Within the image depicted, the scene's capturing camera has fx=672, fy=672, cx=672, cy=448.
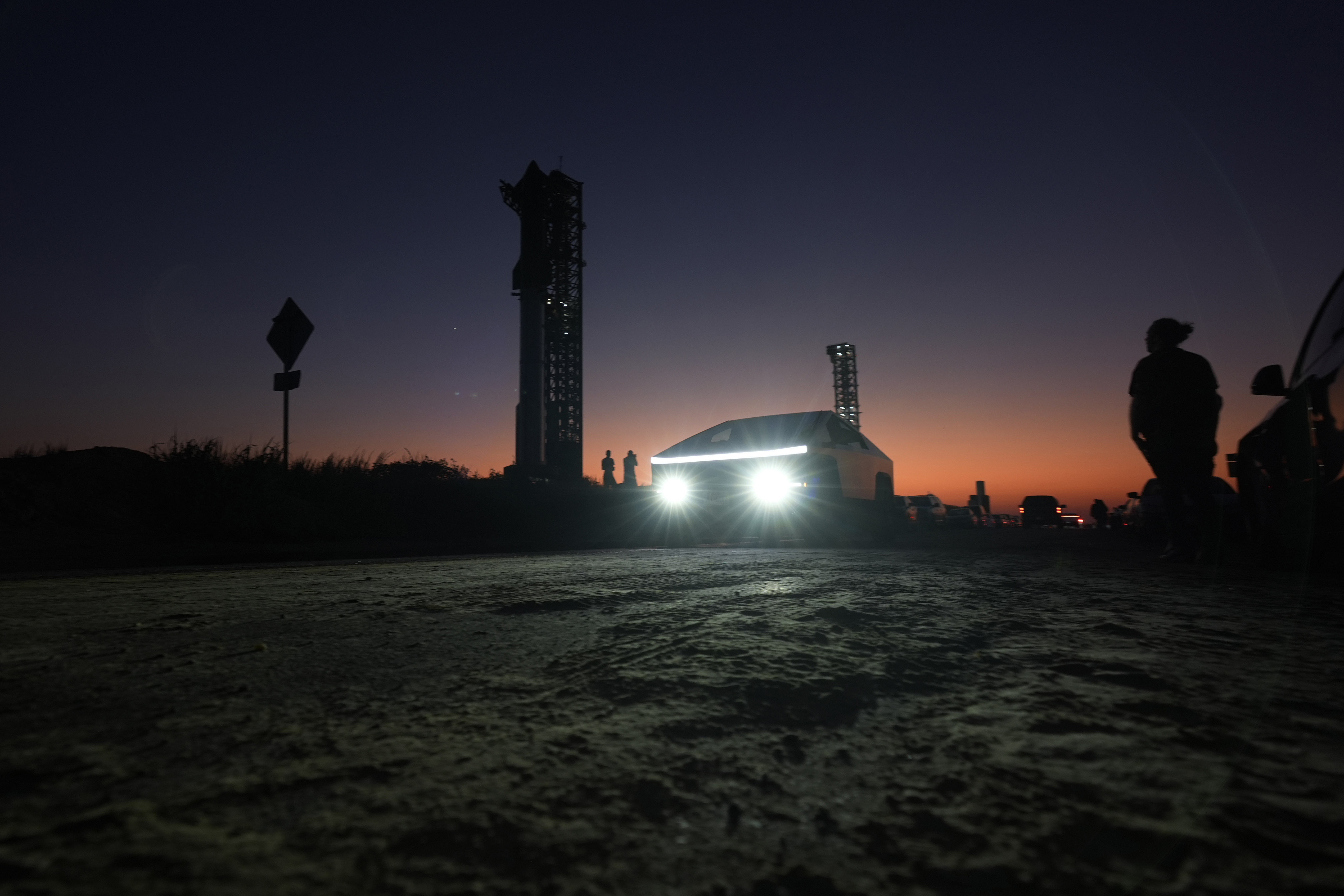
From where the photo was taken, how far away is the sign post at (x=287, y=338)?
30.7 ft

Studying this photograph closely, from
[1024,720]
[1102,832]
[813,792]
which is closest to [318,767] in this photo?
[813,792]

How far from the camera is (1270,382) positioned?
3.92 meters

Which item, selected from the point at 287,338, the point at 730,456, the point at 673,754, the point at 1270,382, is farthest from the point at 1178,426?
the point at 287,338

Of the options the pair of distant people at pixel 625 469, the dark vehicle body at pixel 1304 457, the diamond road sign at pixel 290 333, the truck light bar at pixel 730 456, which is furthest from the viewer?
the pair of distant people at pixel 625 469

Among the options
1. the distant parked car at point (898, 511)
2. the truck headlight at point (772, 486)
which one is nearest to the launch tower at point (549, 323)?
the distant parked car at point (898, 511)

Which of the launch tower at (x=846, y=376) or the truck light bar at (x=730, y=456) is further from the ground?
the launch tower at (x=846, y=376)

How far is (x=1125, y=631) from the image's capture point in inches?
83.3

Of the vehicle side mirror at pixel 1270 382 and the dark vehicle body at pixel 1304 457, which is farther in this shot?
the vehicle side mirror at pixel 1270 382

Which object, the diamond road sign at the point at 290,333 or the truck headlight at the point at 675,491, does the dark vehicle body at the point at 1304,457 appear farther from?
the diamond road sign at the point at 290,333

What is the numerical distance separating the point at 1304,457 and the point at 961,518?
2774cm

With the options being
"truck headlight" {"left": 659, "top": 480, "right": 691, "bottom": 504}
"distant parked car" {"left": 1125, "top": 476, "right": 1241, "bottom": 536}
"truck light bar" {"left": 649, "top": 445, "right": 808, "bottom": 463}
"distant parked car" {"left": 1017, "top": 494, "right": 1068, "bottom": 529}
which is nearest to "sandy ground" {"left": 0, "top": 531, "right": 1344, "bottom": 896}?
"distant parked car" {"left": 1125, "top": 476, "right": 1241, "bottom": 536}

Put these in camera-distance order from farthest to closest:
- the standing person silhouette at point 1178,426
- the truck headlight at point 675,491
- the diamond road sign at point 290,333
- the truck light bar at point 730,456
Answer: the diamond road sign at point 290,333 → the truck headlight at point 675,491 → the truck light bar at point 730,456 → the standing person silhouette at point 1178,426

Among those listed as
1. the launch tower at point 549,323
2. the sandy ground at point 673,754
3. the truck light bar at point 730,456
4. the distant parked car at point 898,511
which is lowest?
the sandy ground at point 673,754

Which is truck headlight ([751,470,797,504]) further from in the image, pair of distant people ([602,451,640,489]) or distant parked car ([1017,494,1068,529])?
distant parked car ([1017,494,1068,529])
